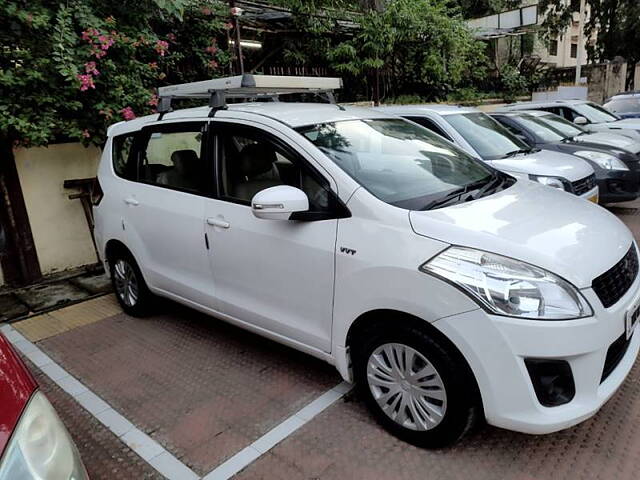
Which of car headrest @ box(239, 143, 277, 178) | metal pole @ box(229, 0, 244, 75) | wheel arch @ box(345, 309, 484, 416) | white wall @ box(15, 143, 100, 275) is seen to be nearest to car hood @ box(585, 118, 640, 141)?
metal pole @ box(229, 0, 244, 75)

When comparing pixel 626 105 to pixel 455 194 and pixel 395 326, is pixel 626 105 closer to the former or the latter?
pixel 455 194

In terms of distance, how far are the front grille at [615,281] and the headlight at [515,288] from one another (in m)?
0.14

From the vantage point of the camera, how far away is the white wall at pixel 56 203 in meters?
5.30

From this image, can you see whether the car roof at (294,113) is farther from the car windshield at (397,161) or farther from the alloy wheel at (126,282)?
the alloy wheel at (126,282)

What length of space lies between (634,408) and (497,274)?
1374 millimetres

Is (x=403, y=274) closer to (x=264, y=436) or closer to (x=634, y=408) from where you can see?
(x=264, y=436)

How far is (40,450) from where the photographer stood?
141cm

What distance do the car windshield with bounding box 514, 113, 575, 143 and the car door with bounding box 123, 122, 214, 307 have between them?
17.4 ft

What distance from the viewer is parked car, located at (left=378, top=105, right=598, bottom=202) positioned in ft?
17.2

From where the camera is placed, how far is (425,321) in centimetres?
226

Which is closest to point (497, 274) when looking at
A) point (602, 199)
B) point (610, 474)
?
point (610, 474)

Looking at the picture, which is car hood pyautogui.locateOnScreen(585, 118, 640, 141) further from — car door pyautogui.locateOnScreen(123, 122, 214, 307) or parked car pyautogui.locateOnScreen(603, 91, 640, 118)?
car door pyautogui.locateOnScreen(123, 122, 214, 307)

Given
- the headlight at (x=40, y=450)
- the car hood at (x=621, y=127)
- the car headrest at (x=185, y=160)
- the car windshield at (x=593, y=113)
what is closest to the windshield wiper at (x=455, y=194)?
the car headrest at (x=185, y=160)

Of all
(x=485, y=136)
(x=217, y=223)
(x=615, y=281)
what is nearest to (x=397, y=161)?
(x=217, y=223)
